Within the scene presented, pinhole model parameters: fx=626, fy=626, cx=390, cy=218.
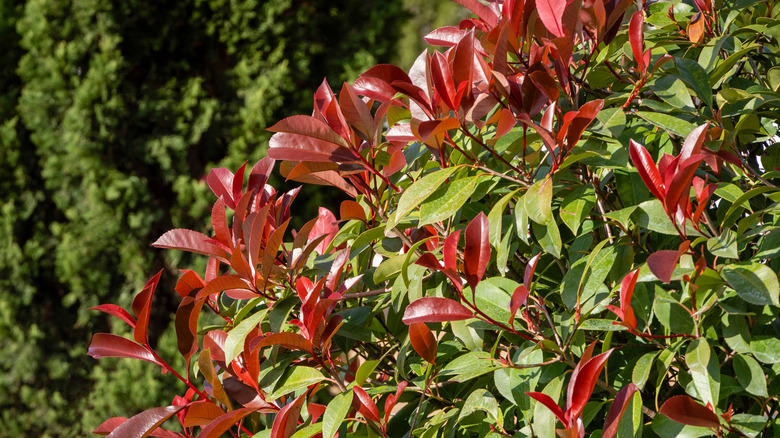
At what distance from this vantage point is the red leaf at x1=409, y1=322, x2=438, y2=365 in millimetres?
968

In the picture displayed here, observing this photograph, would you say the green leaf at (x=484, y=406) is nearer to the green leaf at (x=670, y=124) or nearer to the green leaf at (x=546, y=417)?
the green leaf at (x=546, y=417)

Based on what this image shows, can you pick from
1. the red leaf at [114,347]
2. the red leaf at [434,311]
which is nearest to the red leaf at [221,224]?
the red leaf at [114,347]

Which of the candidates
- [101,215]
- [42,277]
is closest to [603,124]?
[101,215]

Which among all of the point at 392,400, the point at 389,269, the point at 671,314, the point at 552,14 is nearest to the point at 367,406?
the point at 392,400

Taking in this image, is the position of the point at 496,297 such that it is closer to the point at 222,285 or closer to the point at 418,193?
the point at 418,193

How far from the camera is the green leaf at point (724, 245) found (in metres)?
0.80

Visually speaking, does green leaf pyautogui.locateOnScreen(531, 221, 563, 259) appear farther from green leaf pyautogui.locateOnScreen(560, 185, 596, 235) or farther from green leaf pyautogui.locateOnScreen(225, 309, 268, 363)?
green leaf pyautogui.locateOnScreen(225, 309, 268, 363)

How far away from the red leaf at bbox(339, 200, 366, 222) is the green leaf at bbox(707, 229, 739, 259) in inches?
22.3

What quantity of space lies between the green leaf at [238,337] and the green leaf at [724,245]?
67 cm

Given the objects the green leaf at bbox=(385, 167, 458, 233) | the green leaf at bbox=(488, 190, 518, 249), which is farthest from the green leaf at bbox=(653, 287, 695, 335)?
the green leaf at bbox=(385, 167, 458, 233)

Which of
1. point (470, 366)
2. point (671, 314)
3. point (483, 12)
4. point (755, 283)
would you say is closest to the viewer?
point (755, 283)

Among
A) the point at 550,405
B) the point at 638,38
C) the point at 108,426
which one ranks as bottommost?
the point at 108,426

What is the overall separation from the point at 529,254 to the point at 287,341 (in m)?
0.48

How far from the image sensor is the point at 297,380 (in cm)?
104
